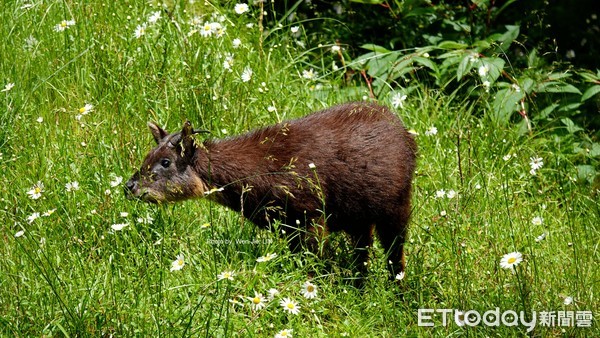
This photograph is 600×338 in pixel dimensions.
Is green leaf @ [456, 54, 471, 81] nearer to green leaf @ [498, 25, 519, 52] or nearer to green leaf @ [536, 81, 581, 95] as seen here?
green leaf @ [498, 25, 519, 52]

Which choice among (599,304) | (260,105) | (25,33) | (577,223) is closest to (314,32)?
(260,105)

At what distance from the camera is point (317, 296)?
4.99 meters

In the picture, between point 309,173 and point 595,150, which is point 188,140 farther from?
point 595,150

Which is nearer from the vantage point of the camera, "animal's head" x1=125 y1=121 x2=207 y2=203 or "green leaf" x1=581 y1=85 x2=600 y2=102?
"animal's head" x1=125 y1=121 x2=207 y2=203

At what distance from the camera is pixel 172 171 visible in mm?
5578

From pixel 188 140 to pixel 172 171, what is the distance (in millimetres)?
222

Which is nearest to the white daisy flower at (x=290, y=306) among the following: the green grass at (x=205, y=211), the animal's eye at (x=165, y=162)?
the green grass at (x=205, y=211)

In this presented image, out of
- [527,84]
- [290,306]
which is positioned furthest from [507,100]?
[290,306]

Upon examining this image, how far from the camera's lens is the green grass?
15.0 feet

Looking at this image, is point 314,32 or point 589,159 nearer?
point 589,159

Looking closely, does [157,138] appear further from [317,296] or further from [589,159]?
[589,159]

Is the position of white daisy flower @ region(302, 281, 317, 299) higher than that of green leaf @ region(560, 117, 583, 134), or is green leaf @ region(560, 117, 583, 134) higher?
white daisy flower @ region(302, 281, 317, 299)

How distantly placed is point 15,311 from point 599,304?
2.77 metres

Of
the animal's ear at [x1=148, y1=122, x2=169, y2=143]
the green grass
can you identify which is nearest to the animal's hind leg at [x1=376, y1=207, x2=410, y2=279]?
the green grass
